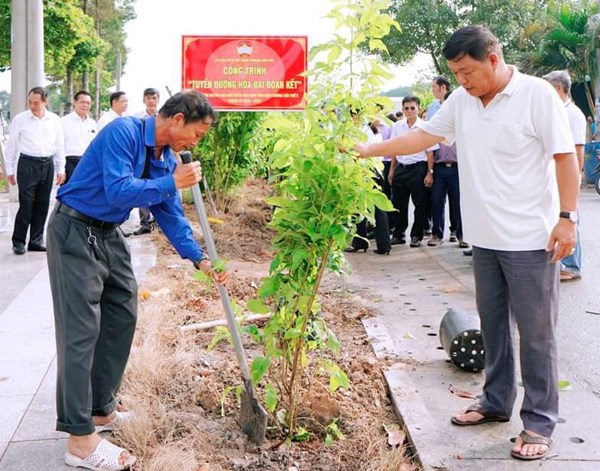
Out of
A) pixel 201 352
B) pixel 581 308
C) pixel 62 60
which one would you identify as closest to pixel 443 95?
pixel 581 308

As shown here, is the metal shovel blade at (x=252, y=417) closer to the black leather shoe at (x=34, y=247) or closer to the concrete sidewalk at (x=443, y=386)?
the concrete sidewalk at (x=443, y=386)

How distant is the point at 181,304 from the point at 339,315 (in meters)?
1.32

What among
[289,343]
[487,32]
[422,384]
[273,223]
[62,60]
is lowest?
[422,384]

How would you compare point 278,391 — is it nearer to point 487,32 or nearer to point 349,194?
point 349,194

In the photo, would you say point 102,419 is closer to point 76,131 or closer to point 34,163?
point 34,163

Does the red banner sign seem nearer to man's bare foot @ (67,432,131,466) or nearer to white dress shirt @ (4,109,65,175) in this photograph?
white dress shirt @ (4,109,65,175)

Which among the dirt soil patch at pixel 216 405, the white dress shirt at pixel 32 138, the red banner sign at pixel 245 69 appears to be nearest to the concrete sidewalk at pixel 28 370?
the dirt soil patch at pixel 216 405

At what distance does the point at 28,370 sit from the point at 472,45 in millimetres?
3385

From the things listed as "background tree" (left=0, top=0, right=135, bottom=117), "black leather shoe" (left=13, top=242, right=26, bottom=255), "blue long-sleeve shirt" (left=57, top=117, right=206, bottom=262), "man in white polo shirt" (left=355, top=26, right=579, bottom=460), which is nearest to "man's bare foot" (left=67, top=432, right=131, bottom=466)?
"blue long-sleeve shirt" (left=57, top=117, right=206, bottom=262)

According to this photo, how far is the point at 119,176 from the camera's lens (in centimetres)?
334

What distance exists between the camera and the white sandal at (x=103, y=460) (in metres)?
3.51

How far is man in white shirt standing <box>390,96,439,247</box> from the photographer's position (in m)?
9.82

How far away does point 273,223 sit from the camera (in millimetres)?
3639

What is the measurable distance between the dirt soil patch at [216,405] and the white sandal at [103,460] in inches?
3.1
